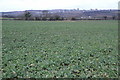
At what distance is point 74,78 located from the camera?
848cm

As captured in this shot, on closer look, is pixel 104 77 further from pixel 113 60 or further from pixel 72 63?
pixel 113 60

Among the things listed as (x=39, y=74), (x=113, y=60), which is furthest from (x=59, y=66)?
(x=113, y=60)

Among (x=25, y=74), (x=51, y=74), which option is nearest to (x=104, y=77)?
(x=51, y=74)

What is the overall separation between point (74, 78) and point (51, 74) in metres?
1.12

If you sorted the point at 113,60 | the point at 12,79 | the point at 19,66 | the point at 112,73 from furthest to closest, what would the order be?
the point at 113,60 < the point at 19,66 < the point at 112,73 < the point at 12,79

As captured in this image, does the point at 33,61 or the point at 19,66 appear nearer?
the point at 19,66

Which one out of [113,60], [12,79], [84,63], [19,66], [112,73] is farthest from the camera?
[113,60]

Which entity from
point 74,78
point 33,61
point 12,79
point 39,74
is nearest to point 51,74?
point 39,74

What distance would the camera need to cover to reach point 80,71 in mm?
9430

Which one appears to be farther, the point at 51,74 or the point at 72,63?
the point at 72,63

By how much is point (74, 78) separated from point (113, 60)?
4403 mm

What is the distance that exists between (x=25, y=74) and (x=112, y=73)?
4294mm

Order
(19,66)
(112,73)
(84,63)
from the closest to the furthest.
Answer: (112,73)
(19,66)
(84,63)

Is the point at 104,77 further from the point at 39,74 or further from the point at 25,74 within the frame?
the point at 25,74
